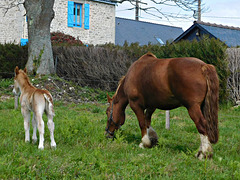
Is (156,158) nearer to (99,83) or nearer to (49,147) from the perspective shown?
(49,147)

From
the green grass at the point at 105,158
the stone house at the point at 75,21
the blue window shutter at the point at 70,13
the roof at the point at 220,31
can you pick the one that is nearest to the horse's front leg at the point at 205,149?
the green grass at the point at 105,158

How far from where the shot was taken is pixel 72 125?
6.95m

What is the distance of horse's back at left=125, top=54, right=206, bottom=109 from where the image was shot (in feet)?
16.6

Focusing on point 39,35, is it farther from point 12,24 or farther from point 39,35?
point 12,24

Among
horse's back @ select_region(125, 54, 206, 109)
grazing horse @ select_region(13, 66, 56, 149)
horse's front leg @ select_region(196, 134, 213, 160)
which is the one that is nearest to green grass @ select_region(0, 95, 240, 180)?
horse's front leg @ select_region(196, 134, 213, 160)

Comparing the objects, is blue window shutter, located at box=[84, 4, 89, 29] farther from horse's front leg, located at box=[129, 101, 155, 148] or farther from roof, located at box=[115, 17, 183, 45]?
horse's front leg, located at box=[129, 101, 155, 148]

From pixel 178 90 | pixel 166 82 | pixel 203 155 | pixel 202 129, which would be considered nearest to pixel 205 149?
pixel 203 155

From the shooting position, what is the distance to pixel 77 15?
1005 inches

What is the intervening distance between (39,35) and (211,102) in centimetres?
1047

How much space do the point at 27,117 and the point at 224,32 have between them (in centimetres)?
1683

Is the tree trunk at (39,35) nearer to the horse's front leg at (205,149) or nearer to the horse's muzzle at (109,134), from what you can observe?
the horse's muzzle at (109,134)

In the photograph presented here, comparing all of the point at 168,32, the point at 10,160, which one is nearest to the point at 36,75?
the point at 10,160

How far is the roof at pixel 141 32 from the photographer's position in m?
30.7

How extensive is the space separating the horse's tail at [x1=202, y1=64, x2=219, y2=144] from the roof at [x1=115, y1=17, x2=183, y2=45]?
24.2m
